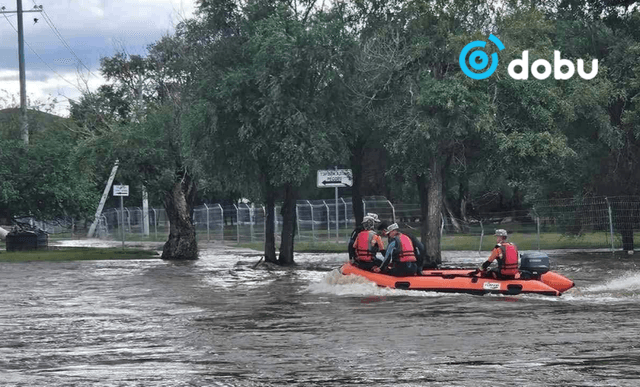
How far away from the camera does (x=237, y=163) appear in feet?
116

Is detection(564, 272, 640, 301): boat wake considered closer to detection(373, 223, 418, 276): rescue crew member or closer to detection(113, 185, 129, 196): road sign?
detection(373, 223, 418, 276): rescue crew member

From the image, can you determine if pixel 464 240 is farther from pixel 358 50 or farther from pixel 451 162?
pixel 358 50

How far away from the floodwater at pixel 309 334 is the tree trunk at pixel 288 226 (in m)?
5.56

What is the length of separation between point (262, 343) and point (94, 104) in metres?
27.5

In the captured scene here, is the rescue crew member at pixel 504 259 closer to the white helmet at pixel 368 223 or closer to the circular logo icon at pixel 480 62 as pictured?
the white helmet at pixel 368 223

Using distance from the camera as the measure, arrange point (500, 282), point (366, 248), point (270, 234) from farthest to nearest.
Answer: point (270, 234) < point (366, 248) < point (500, 282)

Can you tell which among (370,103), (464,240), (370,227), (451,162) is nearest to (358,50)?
(370,103)

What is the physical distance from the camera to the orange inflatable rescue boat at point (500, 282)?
23484 mm

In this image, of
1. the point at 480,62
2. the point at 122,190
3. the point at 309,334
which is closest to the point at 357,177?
the point at 480,62

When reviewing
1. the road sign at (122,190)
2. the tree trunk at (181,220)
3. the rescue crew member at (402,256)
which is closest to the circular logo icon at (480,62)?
the rescue crew member at (402,256)

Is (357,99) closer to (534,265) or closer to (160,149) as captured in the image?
(160,149)

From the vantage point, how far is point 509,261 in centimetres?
2384

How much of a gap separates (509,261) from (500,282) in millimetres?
506

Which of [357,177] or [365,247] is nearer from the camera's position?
[365,247]
